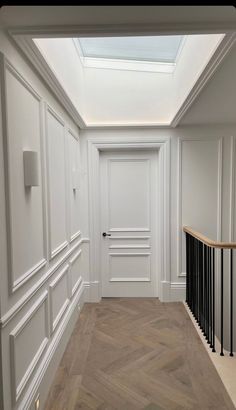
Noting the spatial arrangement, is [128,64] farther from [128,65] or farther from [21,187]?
[21,187]

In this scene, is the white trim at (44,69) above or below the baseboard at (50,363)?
above

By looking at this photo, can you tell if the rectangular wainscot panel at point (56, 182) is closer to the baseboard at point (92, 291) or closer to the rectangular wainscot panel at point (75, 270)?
the rectangular wainscot panel at point (75, 270)

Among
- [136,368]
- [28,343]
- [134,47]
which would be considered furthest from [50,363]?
[134,47]

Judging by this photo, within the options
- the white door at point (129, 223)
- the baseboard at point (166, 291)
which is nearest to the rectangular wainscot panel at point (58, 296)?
the white door at point (129, 223)

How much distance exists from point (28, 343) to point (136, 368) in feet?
3.55

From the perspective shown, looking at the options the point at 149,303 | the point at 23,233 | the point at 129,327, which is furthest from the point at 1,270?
the point at 149,303

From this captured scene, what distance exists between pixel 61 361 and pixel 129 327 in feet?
2.96

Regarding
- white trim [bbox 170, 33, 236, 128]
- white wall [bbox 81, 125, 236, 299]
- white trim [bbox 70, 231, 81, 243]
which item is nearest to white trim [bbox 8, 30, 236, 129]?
white trim [bbox 170, 33, 236, 128]

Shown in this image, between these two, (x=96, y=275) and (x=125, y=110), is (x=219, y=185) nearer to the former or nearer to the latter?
(x=125, y=110)

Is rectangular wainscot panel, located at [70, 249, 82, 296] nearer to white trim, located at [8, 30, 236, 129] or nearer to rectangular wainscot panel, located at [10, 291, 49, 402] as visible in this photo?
rectangular wainscot panel, located at [10, 291, 49, 402]

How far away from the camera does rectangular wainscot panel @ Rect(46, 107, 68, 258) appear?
228 cm

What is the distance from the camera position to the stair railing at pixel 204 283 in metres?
2.44

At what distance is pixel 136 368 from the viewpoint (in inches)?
92.0

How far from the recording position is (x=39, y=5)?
Result: 3.90 ft
